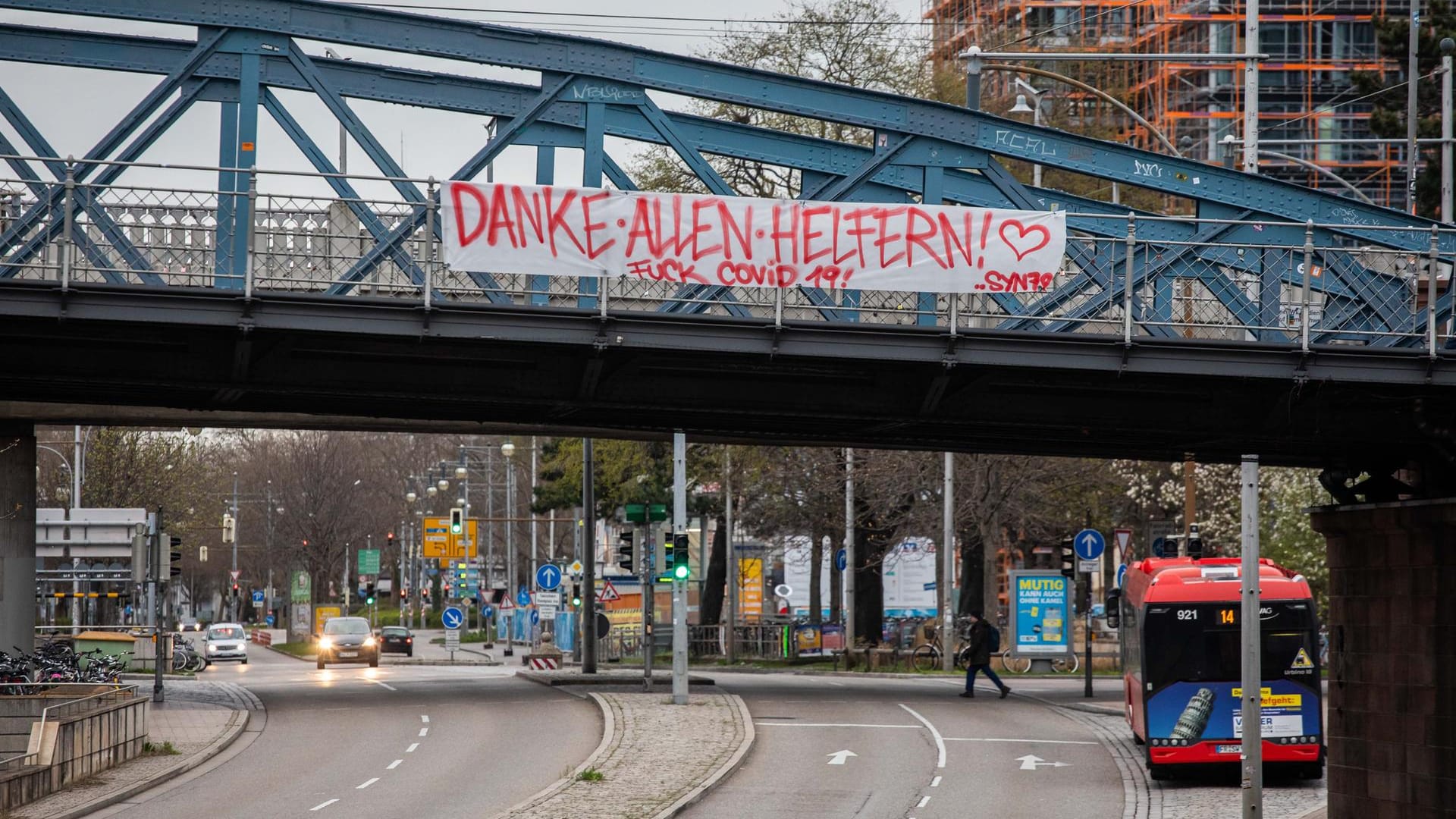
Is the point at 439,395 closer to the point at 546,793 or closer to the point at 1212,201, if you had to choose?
the point at 546,793

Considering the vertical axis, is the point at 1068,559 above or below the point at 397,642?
above

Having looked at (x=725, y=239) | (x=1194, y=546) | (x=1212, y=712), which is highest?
(x=725, y=239)

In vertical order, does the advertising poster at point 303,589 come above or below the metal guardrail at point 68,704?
below

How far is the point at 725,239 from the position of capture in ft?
63.4

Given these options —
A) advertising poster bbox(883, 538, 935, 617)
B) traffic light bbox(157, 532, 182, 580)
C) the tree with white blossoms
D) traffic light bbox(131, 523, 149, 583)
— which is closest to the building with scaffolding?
advertising poster bbox(883, 538, 935, 617)

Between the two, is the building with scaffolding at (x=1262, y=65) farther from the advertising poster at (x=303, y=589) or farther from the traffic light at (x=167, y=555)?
the traffic light at (x=167, y=555)

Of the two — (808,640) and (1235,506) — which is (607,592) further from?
(1235,506)

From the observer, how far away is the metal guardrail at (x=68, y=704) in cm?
2134

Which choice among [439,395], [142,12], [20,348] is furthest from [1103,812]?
[142,12]

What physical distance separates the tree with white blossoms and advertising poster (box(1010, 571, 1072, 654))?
5651 millimetres

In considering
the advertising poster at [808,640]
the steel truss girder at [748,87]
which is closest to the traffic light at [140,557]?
the steel truss girder at [748,87]

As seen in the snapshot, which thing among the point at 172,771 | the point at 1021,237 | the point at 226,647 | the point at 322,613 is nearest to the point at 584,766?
the point at 172,771

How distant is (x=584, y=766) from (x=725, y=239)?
24.2 feet

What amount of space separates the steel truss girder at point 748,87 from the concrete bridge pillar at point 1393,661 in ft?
12.0
